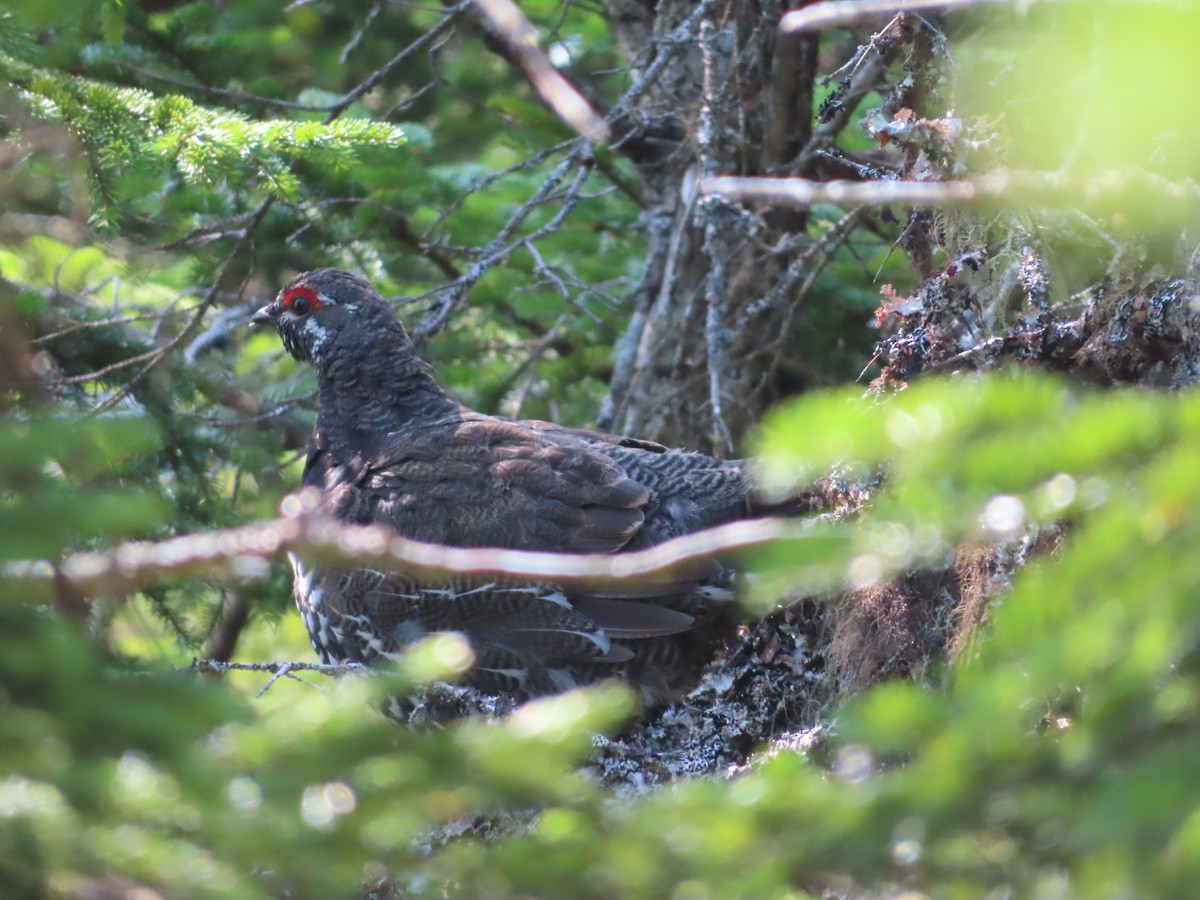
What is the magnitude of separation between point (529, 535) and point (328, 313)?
5.73 ft

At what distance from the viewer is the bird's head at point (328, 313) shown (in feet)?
18.4

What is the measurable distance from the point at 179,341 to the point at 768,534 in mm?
4090

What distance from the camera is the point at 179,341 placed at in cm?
517

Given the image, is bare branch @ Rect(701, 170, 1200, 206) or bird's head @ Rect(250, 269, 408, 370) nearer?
bare branch @ Rect(701, 170, 1200, 206)

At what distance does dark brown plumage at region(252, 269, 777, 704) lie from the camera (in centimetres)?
458

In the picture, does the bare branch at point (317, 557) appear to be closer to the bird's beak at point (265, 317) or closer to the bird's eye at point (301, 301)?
the bird's eye at point (301, 301)

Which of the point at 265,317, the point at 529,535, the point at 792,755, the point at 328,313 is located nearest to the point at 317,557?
the point at 792,755

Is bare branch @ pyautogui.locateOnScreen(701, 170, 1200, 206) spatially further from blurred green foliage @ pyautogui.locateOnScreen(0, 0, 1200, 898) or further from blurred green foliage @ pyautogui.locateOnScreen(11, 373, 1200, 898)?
blurred green foliage @ pyautogui.locateOnScreen(11, 373, 1200, 898)

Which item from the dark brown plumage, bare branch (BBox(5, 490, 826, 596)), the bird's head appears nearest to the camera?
bare branch (BBox(5, 490, 826, 596))

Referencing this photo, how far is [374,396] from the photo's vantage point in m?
5.52

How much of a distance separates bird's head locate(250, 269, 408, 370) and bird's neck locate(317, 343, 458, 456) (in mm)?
91

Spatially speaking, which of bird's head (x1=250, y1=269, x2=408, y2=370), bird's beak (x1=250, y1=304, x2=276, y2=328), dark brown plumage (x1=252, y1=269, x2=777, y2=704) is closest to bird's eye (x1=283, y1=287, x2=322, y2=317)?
bird's head (x1=250, y1=269, x2=408, y2=370)

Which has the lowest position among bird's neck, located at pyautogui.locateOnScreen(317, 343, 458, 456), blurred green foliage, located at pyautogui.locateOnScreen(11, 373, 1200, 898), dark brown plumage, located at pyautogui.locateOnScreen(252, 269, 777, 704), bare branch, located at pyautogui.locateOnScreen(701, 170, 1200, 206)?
blurred green foliage, located at pyautogui.locateOnScreen(11, 373, 1200, 898)

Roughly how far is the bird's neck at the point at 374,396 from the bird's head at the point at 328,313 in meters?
0.09
